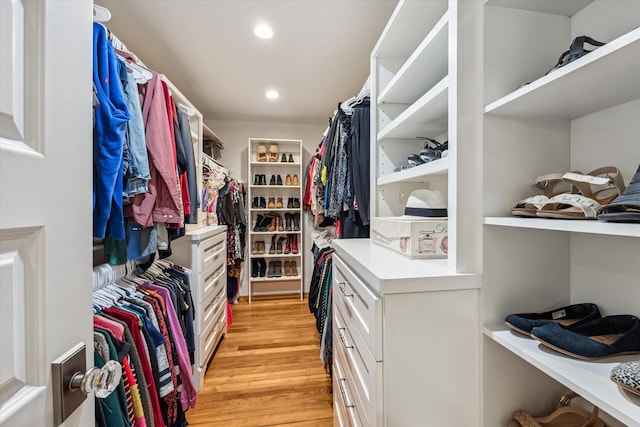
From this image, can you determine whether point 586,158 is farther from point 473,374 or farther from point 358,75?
point 358,75

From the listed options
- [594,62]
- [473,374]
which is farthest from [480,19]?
[473,374]

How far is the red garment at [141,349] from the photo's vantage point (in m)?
1.04

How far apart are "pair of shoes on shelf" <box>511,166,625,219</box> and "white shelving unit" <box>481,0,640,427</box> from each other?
42 millimetres

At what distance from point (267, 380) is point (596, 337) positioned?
1.77 meters

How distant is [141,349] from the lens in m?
1.05

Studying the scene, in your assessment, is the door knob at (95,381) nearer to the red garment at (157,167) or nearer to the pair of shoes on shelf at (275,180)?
the red garment at (157,167)

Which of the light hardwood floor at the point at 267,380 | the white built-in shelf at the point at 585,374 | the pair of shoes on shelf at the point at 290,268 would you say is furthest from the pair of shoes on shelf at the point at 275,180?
the white built-in shelf at the point at 585,374

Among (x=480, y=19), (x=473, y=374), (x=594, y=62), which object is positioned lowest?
(x=473, y=374)

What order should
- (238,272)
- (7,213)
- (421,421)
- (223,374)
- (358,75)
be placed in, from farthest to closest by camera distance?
(238,272), (358,75), (223,374), (421,421), (7,213)

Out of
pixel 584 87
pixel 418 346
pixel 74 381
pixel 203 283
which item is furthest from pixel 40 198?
pixel 203 283

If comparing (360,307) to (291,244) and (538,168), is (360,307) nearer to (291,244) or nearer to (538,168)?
(538,168)

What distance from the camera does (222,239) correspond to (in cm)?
233

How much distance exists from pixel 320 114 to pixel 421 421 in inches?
123

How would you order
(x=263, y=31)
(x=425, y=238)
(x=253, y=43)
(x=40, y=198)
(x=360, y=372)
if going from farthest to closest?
(x=253, y=43), (x=263, y=31), (x=425, y=238), (x=360, y=372), (x=40, y=198)
